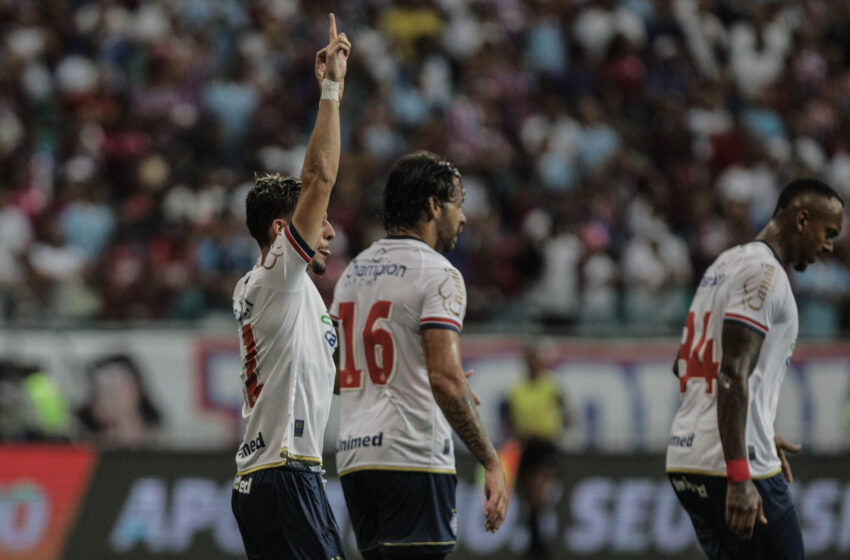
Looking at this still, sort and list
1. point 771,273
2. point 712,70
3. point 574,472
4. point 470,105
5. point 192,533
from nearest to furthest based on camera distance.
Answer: point 771,273, point 192,533, point 574,472, point 470,105, point 712,70

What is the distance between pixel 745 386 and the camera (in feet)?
22.3

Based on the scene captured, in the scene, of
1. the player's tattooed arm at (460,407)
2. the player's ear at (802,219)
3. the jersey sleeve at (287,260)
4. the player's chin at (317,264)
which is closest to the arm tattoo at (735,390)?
the player's ear at (802,219)

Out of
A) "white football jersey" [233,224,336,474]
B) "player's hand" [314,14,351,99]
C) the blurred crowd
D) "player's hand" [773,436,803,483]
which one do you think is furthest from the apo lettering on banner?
"player's hand" [314,14,351,99]

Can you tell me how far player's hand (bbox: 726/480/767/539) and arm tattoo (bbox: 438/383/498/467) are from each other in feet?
4.42

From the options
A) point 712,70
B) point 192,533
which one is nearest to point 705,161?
point 712,70

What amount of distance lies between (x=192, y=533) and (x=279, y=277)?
295 inches

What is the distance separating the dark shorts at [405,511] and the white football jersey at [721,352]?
1.44m

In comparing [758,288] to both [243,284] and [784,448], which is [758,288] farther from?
[243,284]

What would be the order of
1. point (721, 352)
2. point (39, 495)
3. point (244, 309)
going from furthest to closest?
point (39, 495)
point (721, 352)
point (244, 309)

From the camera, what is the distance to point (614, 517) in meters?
13.5

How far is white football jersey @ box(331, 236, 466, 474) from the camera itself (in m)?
6.68

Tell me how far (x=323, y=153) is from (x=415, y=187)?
4.01ft

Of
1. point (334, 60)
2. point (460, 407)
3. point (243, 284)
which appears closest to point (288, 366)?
point (243, 284)

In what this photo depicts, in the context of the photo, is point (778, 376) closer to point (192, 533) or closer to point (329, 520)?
point (329, 520)
